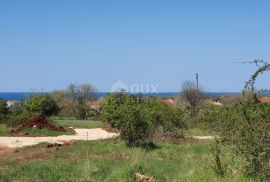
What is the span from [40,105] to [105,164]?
112 feet

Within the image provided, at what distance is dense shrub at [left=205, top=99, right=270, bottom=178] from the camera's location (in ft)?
36.6

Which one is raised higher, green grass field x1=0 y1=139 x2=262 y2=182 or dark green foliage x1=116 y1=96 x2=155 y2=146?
dark green foliage x1=116 y1=96 x2=155 y2=146

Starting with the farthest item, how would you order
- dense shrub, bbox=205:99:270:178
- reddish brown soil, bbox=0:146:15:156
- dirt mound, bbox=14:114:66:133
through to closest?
dirt mound, bbox=14:114:66:133 < reddish brown soil, bbox=0:146:15:156 < dense shrub, bbox=205:99:270:178

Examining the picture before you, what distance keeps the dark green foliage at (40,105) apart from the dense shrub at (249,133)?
3747 centimetres

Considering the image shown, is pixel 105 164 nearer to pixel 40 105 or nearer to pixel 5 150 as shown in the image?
pixel 5 150

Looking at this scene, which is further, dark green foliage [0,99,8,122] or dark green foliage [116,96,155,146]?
dark green foliage [0,99,8,122]

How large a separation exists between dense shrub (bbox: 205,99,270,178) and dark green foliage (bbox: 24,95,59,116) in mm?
37475

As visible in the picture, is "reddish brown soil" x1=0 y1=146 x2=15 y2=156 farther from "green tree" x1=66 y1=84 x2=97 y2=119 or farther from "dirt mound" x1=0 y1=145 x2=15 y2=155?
"green tree" x1=66 y1=84 x2=97 y2=119

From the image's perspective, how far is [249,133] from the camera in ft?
37.2

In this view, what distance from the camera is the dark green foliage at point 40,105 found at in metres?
48.5

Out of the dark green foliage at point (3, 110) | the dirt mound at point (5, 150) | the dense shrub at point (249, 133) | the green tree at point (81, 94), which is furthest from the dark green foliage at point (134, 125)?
the green tree at point (81, 94)

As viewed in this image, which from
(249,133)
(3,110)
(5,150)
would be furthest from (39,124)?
(249,133)

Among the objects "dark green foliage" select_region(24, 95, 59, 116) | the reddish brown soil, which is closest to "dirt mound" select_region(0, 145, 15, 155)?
the reddish brown soil

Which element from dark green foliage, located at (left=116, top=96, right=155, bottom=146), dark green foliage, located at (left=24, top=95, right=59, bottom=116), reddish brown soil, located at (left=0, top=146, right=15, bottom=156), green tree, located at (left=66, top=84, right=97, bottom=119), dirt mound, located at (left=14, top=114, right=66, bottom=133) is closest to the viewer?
reddish brown soil, located at (left=0, top=146, right=15, bottom=156)
